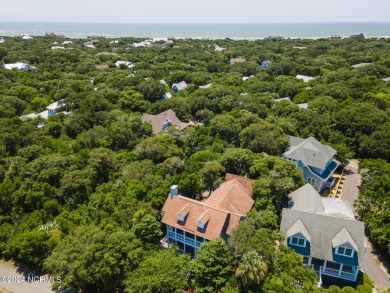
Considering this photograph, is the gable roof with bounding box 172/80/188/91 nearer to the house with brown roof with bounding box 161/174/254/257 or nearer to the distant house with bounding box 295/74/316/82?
the distant house with bounding box 295/74/316/82

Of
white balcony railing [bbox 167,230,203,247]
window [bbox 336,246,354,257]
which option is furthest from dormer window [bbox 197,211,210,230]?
window [bbox 336,246,354,257]

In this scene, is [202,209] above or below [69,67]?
below

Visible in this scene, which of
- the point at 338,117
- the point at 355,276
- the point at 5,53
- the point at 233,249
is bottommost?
the point at 355,276

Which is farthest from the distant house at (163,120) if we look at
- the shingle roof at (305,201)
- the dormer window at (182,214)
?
the shingle roof at (305,201)

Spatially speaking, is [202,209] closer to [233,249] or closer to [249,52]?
[233,249]

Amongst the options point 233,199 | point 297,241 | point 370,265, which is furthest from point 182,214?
point 370,265

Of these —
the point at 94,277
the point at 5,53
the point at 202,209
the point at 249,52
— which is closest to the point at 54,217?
the point at 94,277
